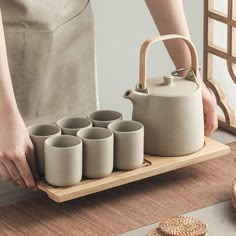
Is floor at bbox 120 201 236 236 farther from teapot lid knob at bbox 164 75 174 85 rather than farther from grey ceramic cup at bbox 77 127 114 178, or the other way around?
teapot lid knob at bbox 164 75 174 85

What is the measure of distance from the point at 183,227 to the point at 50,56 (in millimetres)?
671

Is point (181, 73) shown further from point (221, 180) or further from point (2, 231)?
point (2, 231)

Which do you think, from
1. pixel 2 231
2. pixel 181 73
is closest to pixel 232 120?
pixel 181 73

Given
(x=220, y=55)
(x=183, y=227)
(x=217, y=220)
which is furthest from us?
(x=220, y=55)

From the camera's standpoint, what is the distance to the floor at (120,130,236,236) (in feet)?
4.81

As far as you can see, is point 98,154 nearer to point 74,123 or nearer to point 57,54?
point 74,123

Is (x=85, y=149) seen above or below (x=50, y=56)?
below

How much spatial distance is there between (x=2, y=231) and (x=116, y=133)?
0.31 meters

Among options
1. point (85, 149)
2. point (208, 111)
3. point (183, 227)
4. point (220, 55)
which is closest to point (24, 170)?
point (85, 149)

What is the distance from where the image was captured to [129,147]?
161 cm

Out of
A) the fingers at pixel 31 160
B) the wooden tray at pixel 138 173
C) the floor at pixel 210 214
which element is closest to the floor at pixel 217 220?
the floor at pixel 210 214

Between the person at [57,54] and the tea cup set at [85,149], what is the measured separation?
0.18 meters

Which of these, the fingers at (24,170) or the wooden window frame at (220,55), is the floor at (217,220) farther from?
the wooden window frame at (220,55)

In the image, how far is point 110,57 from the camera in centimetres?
279
